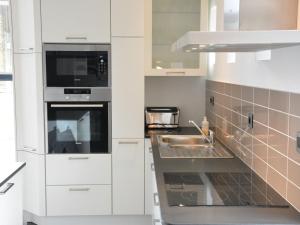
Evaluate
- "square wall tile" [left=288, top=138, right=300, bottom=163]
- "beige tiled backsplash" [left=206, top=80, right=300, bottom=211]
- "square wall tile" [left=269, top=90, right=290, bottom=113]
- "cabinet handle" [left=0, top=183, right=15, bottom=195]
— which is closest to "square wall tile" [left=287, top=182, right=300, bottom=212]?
"beige tiled backsplash" [left=206, top=80, right=300, bottom=211]

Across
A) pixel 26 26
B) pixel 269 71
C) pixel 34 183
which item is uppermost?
pixel 26 26

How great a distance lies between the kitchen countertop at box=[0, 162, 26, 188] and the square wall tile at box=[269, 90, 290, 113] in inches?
56.9

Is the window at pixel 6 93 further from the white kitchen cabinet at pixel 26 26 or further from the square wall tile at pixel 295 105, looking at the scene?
the square wall tile at pixel 295 105

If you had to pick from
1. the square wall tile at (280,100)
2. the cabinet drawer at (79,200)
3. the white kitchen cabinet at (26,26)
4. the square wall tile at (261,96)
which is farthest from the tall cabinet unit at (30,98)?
the square wall tile at (280,100)

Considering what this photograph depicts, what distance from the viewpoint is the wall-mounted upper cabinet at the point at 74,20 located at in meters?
3.31

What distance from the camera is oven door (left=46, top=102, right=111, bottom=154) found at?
341cm

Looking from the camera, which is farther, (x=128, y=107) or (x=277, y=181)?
(x=128, y=107)

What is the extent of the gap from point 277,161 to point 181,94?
215 centimetres

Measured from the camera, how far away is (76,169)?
3457mm

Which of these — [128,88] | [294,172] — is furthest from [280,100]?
[128,88]

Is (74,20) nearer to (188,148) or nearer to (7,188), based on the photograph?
(188,148)

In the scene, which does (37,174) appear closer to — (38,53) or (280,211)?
(38,53)

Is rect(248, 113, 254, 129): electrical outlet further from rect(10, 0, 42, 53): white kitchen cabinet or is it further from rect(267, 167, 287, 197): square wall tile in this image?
rect(10, 0, 42, 53): white kitchen cabinet

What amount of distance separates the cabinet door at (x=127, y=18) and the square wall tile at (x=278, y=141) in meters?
1.79
